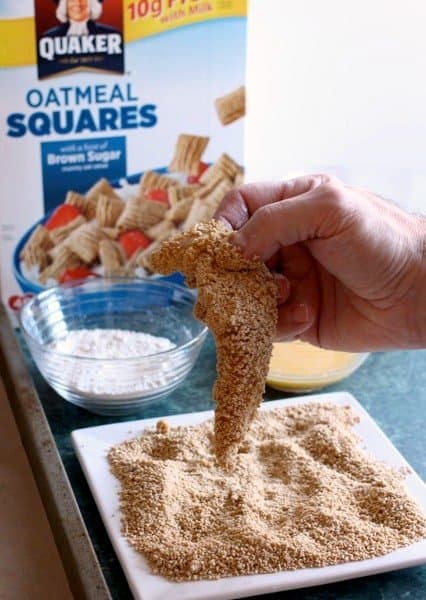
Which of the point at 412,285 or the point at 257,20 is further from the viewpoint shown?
the point at 257,20

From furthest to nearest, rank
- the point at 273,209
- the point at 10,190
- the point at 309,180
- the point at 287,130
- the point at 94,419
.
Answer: the point at 287,130 → the point at 10,190 → the point at 94,419 → the point at 309,180 → the point at 273,209

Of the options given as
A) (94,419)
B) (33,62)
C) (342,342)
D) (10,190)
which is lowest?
(94,419)

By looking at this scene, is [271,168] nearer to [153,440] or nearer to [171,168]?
[171,168]

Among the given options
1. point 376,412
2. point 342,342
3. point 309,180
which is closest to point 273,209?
point 309,180

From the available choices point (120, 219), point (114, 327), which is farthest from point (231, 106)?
point (114, 327)

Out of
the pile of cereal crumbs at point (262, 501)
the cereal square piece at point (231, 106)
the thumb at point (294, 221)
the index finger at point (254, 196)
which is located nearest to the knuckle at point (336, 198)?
the thumb at point (294, 221)

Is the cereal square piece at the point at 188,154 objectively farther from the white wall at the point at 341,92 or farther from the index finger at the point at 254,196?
the index finger at the point at 254,196

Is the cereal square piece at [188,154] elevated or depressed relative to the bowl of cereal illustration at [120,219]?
elevated

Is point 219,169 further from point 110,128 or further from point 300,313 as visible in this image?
point 300,313
